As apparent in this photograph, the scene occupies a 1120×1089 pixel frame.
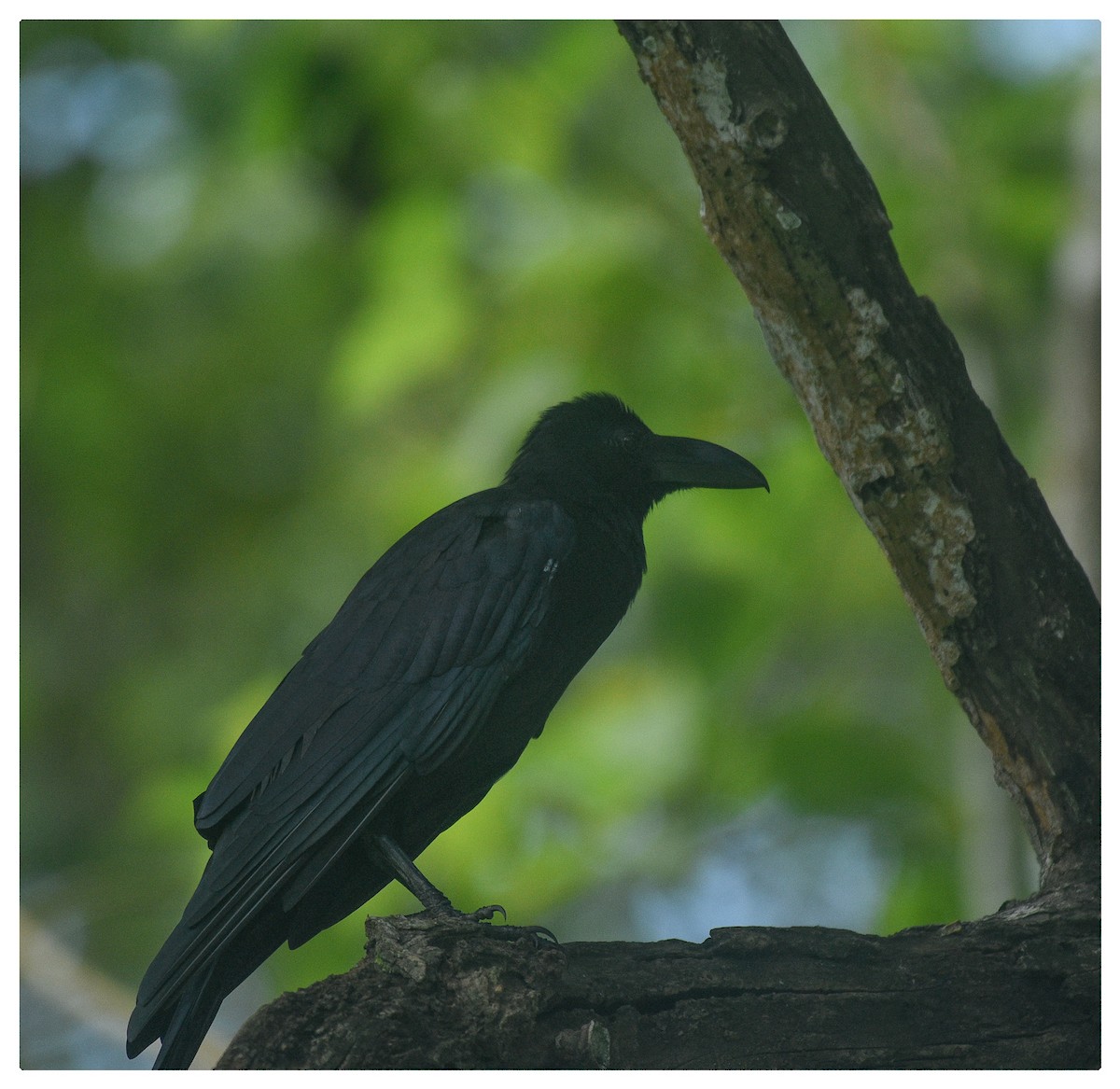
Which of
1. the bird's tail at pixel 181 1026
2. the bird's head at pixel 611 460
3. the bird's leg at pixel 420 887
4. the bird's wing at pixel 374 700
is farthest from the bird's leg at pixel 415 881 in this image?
the bird's head at pixel 611 460

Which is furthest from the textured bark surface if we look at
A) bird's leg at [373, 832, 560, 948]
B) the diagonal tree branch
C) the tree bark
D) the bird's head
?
the bird's head

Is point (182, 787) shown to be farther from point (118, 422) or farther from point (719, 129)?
point (719, 129)

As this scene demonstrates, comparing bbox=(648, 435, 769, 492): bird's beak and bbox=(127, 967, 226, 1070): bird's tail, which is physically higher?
bbox=(648, 435, 769, 492): bird's beak

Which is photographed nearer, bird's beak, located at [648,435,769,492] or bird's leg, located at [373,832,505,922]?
bird's leg, located at [373,832,505,922]

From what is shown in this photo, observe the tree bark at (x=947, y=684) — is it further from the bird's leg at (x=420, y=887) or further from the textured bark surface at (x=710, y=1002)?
the bird's leg at (x=420, y=887)

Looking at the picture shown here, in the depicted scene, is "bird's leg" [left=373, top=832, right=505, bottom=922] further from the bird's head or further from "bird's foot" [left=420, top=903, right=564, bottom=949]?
the bird's head

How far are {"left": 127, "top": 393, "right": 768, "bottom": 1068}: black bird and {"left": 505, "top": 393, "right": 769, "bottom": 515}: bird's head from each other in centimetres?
2

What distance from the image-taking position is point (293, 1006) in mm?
2182

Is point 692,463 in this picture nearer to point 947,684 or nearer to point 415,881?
point 947,684

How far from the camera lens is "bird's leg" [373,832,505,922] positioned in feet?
8.27

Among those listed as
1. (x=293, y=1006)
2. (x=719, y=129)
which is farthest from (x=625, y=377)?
(x=293, y=1006)

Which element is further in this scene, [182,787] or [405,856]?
[182,787]

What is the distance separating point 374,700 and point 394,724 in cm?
7
